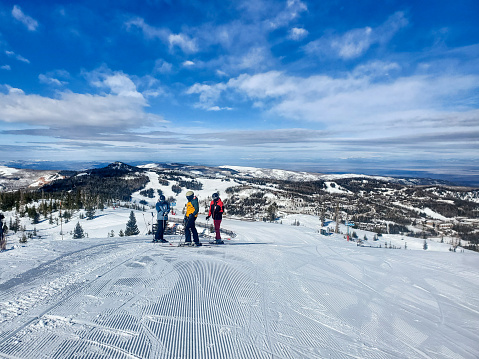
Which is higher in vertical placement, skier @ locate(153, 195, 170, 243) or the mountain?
skier @ locate(153, 195, 170, 243)

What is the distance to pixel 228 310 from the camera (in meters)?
4.77

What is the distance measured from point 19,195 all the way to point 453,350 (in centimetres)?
10955

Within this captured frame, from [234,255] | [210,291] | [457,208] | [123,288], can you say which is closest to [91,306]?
[123,288]

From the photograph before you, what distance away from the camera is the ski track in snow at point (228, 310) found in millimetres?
3633

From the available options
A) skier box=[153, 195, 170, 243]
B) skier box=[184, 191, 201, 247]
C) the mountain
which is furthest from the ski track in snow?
the mountain

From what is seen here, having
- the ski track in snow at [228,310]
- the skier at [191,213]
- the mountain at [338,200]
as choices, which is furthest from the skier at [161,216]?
the mountain at [338,200]

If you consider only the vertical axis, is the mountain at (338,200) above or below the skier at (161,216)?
below

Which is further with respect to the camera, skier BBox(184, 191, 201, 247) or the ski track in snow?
skier BBox(184, 191, 201, 247)

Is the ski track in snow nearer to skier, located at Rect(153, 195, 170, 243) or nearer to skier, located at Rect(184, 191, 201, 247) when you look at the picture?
skier, located at Rect(184, 191, 201, 247)

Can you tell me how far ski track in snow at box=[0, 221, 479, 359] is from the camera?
3633 mm

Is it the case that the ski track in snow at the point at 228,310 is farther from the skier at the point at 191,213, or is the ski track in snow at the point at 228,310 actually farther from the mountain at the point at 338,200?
the mountain at the point at 338,200

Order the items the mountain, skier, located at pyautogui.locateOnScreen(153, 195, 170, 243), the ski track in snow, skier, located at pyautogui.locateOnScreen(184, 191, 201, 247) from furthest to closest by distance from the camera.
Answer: the mountain, skier, located at pyautogui.locateOnScreen(153, 195, 170, 243), skier, located at pyautogui.locateOnScreen(184, 191, 201, 247), the ski track in snow

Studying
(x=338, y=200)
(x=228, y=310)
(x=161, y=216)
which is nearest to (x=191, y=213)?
(x=161, y=216)

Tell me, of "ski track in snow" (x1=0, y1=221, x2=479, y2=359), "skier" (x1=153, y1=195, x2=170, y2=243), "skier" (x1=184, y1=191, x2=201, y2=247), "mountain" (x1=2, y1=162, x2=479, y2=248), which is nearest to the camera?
"ski track in snow" (x1=0, y1=221, x2=479, y2=359)
